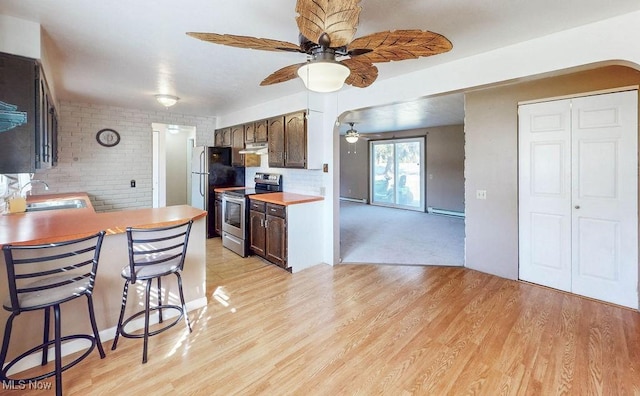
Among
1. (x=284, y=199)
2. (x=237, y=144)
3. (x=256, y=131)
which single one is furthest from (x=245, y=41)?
(x=237, y=144)

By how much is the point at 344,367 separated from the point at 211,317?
1.30 metres

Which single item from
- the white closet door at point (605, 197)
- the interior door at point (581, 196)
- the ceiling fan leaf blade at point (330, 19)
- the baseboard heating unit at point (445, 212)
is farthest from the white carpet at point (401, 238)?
the ceiling fan leaf blade at point (330, 19)

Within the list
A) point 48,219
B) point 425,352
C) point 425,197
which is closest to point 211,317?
point 48,219

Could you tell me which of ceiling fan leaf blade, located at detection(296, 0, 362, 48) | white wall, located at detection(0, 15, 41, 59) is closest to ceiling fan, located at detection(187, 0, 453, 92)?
ceiling fan leaf blade, located at detection(296, 0, 362, 48)

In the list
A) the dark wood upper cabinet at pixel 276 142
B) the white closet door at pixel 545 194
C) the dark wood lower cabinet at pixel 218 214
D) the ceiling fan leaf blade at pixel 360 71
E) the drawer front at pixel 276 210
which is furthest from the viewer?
the dark wood lower cabinet at pixel 218 214

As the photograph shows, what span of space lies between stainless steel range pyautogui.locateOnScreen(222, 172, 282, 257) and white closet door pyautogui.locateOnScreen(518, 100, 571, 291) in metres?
3.44

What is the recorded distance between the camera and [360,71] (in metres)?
1.92

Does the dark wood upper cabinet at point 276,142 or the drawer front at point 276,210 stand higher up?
the dark wood upper cabinet at point 276,142

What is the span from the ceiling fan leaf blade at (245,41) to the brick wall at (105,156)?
→ 466 cm

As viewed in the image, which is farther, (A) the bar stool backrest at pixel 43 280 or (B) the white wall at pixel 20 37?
(B) the white wall at pixel 20 37

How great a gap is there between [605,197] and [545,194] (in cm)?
47

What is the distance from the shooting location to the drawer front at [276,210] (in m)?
Result: 3.70

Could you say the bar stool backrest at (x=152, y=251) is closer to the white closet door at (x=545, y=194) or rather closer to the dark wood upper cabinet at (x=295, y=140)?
the dark wood upper cabinet at (x=295, y=140)

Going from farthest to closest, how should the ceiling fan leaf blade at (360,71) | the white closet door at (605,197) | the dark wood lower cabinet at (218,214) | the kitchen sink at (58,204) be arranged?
1. the dark wood lower cabinet at (218,214)
2. the kitchen sink at (58,204)
3. the white closet door at (605,197)
4. the ceiling fan leaf blade at (360,71)
